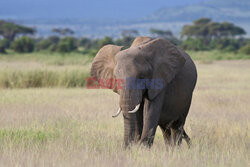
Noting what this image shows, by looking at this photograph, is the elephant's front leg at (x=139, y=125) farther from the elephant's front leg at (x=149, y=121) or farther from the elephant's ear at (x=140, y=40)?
the elephant's ear at (x=140, y=40)

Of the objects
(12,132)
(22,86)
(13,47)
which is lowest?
(13,47)

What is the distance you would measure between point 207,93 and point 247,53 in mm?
29614

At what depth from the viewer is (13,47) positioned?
49.4 metres

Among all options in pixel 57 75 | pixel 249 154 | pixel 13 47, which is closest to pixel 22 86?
pixel 57 75

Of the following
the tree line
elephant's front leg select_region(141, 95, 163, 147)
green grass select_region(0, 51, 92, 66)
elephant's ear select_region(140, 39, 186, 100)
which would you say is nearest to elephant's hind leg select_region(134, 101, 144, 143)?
elephant's front leg select_region(141, 95, 163, 147)

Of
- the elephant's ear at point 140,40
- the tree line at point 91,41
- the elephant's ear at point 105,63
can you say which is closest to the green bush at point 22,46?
the tree line at point 91,41

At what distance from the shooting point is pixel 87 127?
7609 millimetres

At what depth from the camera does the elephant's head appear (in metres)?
5.46

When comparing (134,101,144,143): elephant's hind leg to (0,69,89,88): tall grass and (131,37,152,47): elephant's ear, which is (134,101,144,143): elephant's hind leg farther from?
(0,69,89,88): tall grass

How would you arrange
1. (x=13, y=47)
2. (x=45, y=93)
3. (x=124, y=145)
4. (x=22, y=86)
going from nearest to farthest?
(x=124, y=145)
(x=45, y=93)
(x=22, y=86)
(x=13, y=47)

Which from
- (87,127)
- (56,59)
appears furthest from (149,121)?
(56,59)

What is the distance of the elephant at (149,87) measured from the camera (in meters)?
5.52

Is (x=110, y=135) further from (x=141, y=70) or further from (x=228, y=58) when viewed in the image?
Answer: (x=228, y=58)

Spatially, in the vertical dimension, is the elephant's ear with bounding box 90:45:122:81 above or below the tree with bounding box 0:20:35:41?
above
